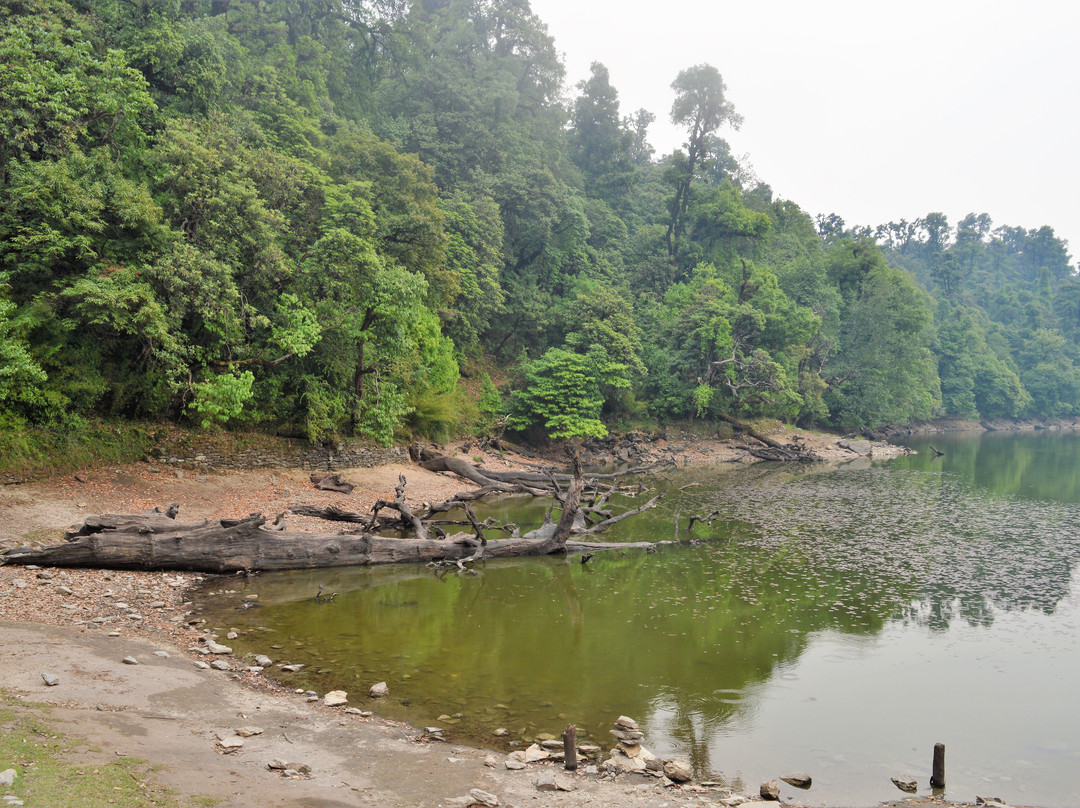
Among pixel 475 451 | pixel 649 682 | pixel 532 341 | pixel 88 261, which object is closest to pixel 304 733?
pixel 649 682

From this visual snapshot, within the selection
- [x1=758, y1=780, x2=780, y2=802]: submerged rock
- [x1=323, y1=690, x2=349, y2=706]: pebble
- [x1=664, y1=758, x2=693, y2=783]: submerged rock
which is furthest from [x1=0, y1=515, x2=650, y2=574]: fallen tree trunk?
[x1=758, y1=780, x2=780, y2=802]: submerged rock

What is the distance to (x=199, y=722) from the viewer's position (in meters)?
7.98

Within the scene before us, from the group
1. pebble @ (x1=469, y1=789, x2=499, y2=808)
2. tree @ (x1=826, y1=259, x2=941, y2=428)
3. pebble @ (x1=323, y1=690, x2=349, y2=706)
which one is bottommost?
pebble @ (x1=323, y1=690, x2=349, y2=706)

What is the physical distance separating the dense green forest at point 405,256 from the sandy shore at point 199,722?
341 inches

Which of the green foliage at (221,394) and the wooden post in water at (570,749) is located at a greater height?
the green foliage at (221,394)

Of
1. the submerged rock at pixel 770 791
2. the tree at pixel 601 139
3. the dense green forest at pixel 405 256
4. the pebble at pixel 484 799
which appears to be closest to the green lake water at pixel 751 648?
the submerged rock at pixel 770 791

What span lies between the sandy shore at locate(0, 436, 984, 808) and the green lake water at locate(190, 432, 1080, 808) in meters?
0.89

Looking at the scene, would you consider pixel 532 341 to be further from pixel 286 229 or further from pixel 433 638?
pixel 433 638

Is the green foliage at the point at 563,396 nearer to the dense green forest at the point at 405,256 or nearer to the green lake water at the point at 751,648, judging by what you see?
the dense green forest at the point at 405,256

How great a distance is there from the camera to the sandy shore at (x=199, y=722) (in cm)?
675

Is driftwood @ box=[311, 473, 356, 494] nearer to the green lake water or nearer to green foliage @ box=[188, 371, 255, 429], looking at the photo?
green foliage @ box=[188, 371, 255, 429]

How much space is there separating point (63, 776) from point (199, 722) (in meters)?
2.40

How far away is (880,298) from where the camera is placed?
184ft

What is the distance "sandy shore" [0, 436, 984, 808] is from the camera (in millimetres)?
6754
